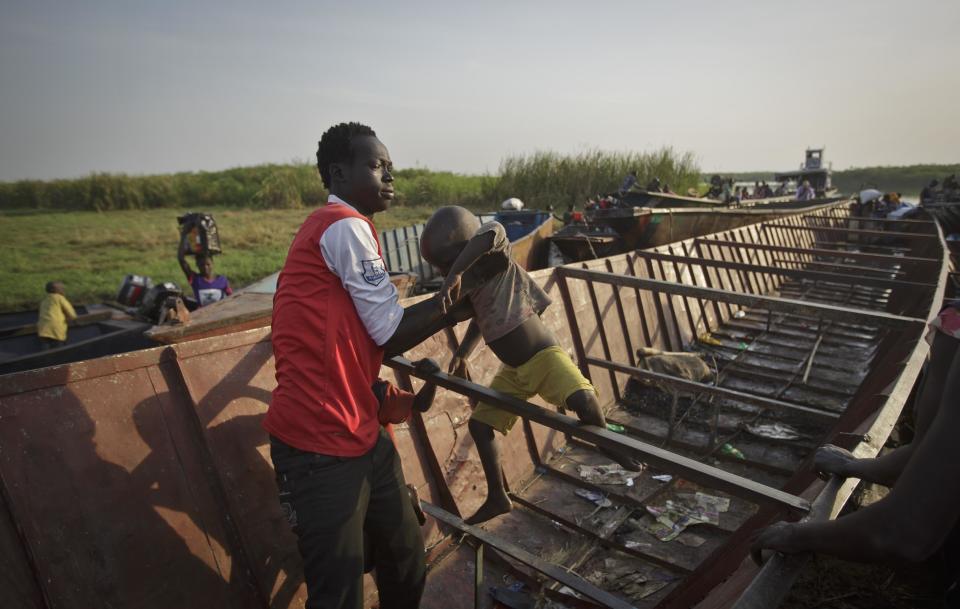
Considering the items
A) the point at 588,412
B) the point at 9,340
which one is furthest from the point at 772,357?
the point at 9,340

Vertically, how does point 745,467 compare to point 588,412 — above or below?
below

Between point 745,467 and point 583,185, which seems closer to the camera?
point 745,467

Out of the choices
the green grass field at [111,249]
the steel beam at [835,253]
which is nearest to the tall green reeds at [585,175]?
the green grass field at [111,249]

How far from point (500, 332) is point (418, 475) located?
1.16 meters

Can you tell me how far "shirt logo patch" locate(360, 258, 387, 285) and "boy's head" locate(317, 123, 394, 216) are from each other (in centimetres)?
28

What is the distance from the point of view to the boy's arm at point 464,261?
1862 millimetres

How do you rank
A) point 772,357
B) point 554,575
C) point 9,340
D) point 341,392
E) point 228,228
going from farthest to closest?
point 228,228 < point 9,340 < point 772,357 < point 554,575 < point 341,392

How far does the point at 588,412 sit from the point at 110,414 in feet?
6.64

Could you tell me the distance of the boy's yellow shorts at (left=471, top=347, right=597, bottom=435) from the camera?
7.72 feet

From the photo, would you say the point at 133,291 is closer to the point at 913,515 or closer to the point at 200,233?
the point at 200,233

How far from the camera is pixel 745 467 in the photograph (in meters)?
3.79

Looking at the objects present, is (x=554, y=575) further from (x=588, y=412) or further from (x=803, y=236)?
(x=803, y=236)

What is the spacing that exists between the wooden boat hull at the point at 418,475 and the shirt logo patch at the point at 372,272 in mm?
662

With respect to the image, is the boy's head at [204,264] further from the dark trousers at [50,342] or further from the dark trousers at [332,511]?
the dark trousers at [332,511]
